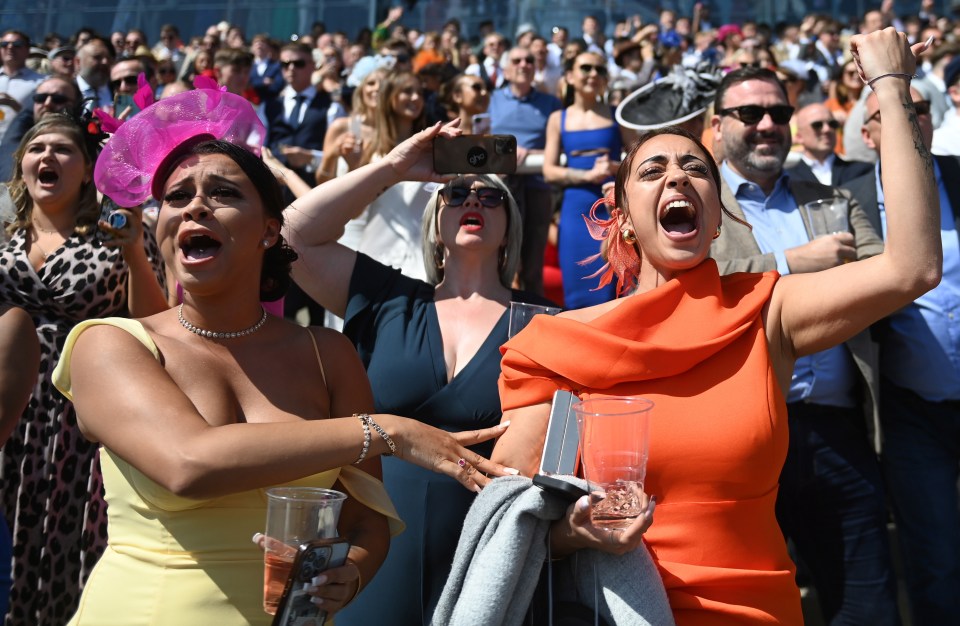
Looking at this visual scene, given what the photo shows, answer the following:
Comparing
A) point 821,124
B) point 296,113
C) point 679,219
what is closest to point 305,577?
point 679,219

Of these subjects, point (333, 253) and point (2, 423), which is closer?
point (2, 423)

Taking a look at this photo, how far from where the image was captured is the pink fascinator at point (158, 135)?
9.56 feet

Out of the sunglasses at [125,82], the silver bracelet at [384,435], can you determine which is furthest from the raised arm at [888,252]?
the sunglasses at [125,82]

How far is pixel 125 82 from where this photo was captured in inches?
303

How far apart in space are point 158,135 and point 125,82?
514 centimetres

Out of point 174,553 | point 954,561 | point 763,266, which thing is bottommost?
point 954,561

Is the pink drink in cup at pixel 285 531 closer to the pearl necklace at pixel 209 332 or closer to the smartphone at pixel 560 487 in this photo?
the smartphone at pixel 560 487

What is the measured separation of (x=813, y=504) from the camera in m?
4.38

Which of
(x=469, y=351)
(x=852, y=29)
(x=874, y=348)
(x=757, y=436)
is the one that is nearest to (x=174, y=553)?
(x=757, y=436)

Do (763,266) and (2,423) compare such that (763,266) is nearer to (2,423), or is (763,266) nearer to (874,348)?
(874,348)

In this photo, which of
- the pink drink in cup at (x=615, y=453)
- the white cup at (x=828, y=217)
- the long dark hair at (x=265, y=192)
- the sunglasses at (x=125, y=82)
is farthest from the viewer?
the sunglasses at (x=125, y=82)

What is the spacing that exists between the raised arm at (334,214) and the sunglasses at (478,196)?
0.16 m

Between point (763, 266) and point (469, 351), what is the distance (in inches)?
43.5

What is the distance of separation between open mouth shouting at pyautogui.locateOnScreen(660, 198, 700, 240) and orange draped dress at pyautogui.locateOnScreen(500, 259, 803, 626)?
14 centimetres
